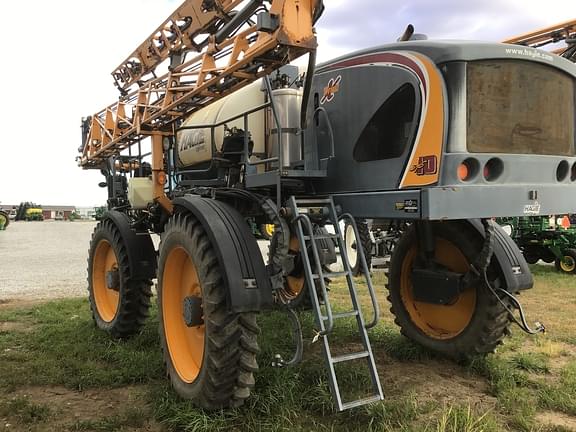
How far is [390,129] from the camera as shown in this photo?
3992mm

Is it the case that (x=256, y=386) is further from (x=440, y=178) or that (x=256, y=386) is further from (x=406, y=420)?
(x=440, y=178)

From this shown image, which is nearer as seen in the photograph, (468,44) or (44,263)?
(468,44)

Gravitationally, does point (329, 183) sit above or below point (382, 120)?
below

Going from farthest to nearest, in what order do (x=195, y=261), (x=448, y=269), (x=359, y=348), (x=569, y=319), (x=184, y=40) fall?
(x=569, y=319)
(x=184, y=40)
(x=359, y=348)
(x=448, y=269)
(x=195, y=261)

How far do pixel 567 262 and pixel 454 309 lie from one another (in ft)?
26.6

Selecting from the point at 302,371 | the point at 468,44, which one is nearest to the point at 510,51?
the point at 468,44

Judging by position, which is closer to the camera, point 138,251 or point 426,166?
point 426,166

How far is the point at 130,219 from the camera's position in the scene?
6.24 meters

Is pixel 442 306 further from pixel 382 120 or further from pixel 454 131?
pixel 454 131

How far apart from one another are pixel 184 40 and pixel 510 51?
149 inches

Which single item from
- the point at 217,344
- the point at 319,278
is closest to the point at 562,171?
the point at 319,278

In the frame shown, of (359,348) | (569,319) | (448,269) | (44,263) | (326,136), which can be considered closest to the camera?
(326,136)

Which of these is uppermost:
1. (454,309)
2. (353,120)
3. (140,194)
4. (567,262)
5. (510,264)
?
(353,120)

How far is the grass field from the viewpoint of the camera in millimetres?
3580
